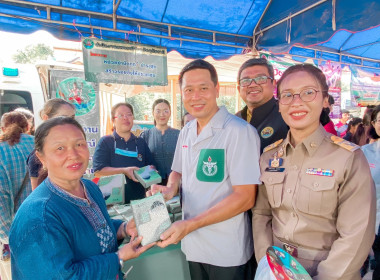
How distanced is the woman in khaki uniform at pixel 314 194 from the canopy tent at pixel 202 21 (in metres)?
2.29

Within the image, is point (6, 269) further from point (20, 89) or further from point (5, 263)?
point (20, 89)

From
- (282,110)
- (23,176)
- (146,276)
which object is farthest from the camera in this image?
(23,176)

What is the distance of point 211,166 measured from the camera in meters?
1.48

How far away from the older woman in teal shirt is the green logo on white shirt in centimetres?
55

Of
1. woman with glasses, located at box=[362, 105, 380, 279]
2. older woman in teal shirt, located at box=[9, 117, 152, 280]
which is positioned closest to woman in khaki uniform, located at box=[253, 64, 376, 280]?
A: older woman in teal shirt, located at box=[9, 117, 152, 280]

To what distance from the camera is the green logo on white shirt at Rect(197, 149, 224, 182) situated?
1468 mm

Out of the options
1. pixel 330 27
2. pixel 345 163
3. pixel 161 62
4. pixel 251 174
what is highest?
pixel 330 27

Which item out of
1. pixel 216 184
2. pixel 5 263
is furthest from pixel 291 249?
pixel 5 263

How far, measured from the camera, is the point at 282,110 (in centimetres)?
136

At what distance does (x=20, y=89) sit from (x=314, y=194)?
17.3ft

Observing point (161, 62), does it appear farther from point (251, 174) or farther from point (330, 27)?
point (251, 174)

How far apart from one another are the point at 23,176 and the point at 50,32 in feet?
6.32

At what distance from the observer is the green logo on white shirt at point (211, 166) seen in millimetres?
1468

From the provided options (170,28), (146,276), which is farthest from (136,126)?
(146,276)
